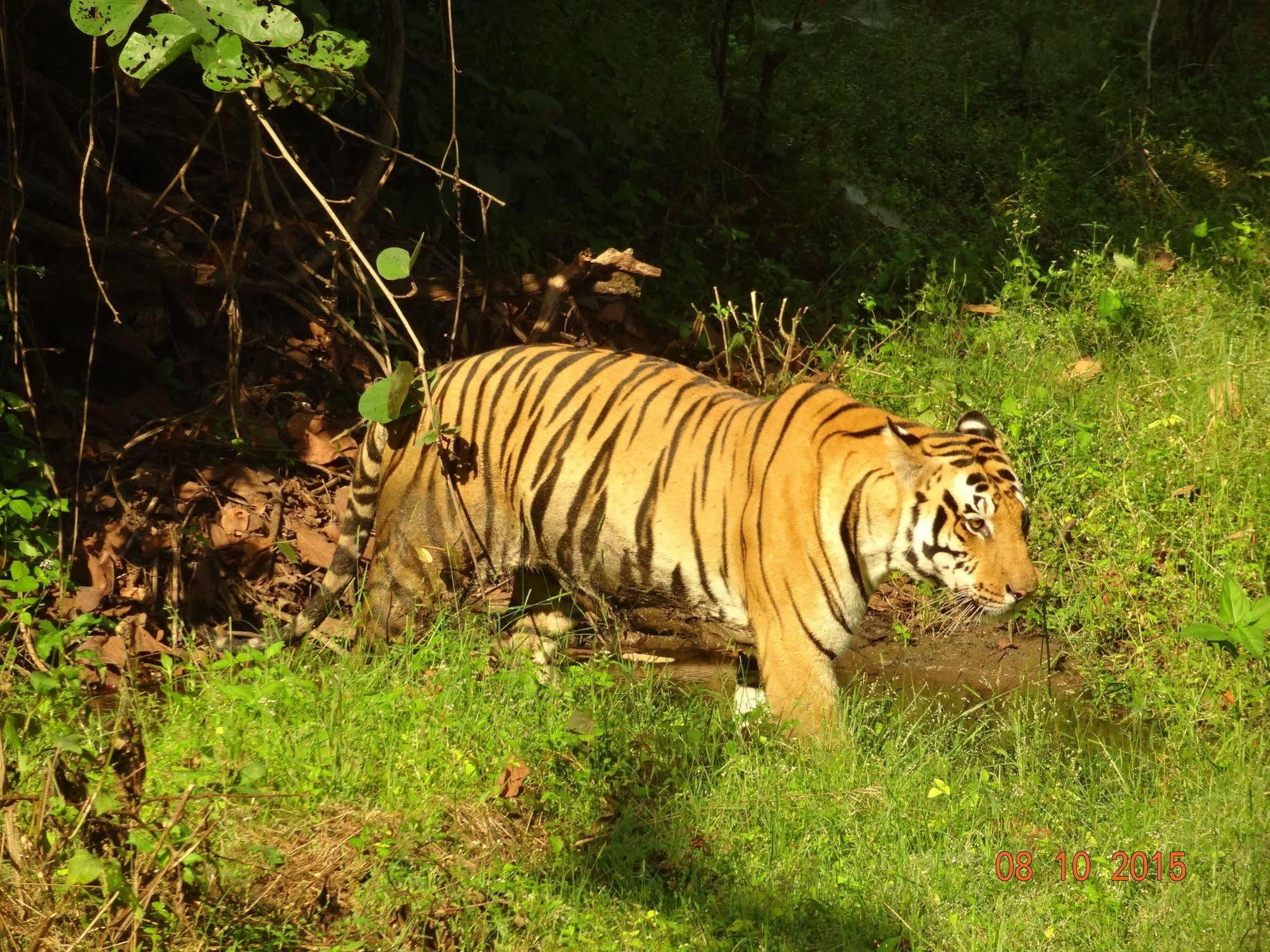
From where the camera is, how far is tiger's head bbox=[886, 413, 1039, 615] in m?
4.61

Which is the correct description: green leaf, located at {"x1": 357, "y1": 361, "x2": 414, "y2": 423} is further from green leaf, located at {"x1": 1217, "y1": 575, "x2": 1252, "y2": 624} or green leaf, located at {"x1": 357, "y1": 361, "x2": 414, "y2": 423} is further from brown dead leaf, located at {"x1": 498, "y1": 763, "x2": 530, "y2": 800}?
green leaf, located at {"x1": 1217, "y1": 575, "x2": 1252, "y2": 624}

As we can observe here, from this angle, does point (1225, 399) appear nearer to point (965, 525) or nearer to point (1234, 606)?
point (1234, 606)

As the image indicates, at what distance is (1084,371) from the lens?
265 inches

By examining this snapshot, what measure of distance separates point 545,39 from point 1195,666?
16.4 ft

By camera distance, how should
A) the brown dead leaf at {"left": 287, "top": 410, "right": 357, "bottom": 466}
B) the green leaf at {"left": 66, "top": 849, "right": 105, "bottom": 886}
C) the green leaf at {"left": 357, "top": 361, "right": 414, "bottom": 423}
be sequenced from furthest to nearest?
the brown dead leaf at {"left": 287, "top": 410, "right": 357, "bottom": 466}, the green leaf at {"left": 357, "top": 361, "right": 414, "bottom": 423}, the green leaf at {"left": 66, "top": 849, "right": 105, "bottom": 886}

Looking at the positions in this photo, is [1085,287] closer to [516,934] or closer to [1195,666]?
[1195,666]

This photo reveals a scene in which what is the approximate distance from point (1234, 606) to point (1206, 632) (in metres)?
0.16

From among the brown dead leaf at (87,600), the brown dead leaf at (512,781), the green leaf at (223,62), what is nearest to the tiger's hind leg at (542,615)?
the brown dead leaf at (512,781)

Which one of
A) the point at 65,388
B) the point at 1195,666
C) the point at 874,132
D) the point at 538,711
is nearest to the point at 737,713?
the point at 538,711

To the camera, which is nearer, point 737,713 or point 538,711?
point 538,711

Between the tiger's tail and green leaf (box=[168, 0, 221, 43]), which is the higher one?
green leaf (box=[168, 0, 221, 43])

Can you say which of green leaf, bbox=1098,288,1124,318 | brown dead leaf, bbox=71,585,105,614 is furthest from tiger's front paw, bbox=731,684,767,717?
green leaf, bbox=1098,288,1124,318

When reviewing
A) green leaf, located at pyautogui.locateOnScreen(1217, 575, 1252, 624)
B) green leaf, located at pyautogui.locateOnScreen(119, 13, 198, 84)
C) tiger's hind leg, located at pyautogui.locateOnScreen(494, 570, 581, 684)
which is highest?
green leaf, located at pyautogui.locateOnScreen(119, 13, 198, 84)

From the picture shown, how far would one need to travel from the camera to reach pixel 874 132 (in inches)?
363
